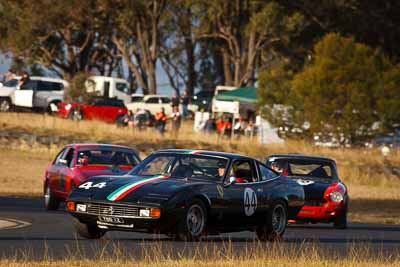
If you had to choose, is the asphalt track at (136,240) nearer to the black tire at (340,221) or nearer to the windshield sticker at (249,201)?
the black tire at (340,221)

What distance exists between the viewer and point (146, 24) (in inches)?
2943

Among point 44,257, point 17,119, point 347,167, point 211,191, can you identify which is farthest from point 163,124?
point 44,257

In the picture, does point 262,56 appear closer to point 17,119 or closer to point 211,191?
point 17,119

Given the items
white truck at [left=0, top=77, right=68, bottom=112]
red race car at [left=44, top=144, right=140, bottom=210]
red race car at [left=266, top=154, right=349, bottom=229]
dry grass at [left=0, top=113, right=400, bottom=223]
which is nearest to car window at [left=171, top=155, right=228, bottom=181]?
red race car at [left=266, top=154, right=349, bottom=229]

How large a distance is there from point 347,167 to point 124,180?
2623 centimetres

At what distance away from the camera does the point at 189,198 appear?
16016 millimetres

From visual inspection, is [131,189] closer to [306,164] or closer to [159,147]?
[306,164]

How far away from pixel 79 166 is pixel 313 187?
15.9 feet

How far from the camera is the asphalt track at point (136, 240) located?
14.4 m

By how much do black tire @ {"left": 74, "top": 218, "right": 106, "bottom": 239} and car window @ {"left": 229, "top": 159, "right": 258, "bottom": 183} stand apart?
2.15m

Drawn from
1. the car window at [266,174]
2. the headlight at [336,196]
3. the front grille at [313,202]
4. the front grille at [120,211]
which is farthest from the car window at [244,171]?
the headlight at [336,196]

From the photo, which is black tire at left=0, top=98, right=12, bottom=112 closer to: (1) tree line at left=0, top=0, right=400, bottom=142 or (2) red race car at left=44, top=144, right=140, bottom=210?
(1) tree line at left=0, top=0, right=400, bottom=142

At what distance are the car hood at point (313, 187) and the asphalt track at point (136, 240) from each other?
2.04 feet

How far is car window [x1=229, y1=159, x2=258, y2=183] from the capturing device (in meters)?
17.5
